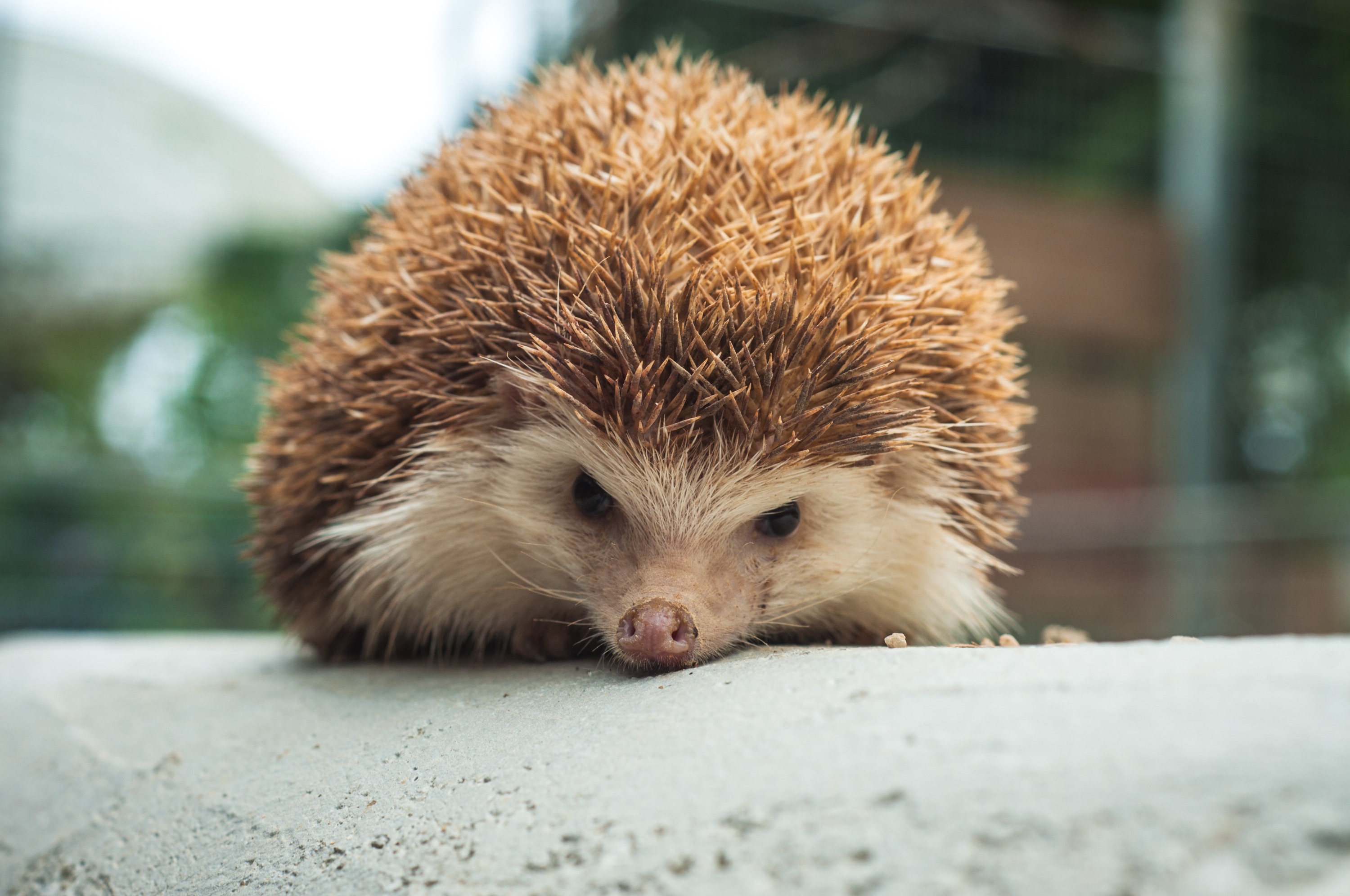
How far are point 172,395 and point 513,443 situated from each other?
12.8ft

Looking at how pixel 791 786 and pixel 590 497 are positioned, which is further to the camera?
pixel 590 497

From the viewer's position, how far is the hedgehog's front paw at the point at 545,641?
1311 millimetres

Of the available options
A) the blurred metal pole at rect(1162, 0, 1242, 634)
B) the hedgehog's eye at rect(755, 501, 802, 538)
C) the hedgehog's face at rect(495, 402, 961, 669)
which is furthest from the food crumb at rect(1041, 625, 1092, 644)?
the blurred metal pole at rect(1162, 0, 1242, 634)

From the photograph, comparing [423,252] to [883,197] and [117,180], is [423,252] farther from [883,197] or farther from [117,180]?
[117,180]

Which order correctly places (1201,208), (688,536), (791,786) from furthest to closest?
(1201,208) < (688,536) < (791,786)

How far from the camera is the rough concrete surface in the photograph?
0.56m

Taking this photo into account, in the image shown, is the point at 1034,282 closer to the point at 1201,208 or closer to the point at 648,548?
the point at 1201,208

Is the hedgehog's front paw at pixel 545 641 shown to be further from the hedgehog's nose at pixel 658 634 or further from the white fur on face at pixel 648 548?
the hedgehog's nose at pixel 658 634

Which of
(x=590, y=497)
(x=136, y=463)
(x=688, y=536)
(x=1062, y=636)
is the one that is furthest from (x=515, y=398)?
(x=136, y=463)

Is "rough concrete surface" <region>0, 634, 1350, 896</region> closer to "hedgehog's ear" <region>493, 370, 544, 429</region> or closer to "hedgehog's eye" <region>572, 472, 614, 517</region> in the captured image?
"hedgehog's eye" <region>572, 472, 614, 517</region>

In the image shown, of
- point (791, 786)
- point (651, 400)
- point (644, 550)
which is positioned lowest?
point (791, 786)

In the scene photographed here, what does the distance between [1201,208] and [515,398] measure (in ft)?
15.3

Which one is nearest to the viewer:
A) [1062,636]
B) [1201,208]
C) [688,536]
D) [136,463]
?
[688,536]

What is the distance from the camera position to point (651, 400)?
1048 millimetres
